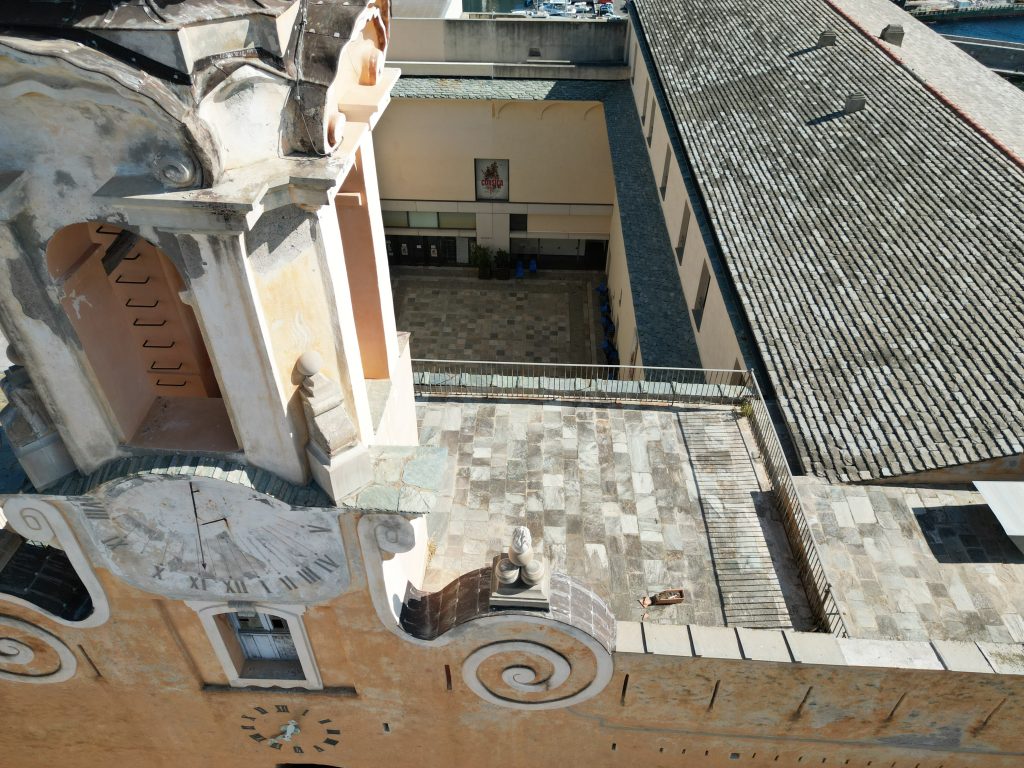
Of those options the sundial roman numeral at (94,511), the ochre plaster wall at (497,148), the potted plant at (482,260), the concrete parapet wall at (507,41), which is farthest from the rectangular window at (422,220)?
the sundial roman numeral at (94,511)

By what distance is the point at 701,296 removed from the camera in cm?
2153

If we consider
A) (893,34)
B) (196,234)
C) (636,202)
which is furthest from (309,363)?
(893,34)

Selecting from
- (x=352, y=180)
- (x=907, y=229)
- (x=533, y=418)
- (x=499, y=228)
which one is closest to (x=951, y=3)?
(x=499, y=228)

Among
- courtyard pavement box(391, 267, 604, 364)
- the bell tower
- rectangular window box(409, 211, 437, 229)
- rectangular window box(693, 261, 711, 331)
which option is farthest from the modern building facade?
rectangular window box(409, 211, 437, 229)

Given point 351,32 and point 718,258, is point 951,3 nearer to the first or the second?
point 718,258

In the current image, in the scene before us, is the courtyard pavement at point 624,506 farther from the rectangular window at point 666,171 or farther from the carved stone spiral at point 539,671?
the rectangular window at point 666,171

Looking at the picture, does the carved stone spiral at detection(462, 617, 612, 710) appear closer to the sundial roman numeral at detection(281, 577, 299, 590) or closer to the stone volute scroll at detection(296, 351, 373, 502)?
the sundial roman numeral at detection(281, 577, 299, 590)

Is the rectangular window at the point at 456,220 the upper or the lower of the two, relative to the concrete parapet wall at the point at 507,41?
lower

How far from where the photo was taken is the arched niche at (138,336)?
8062mm

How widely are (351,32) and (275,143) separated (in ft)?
3.96

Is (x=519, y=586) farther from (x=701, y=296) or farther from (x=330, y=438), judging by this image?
(x=701, y=296)

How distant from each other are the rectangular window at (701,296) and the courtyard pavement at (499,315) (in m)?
10.8

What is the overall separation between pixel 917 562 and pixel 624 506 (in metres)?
5.02

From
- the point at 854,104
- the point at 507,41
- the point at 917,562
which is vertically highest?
the point at 507,41
